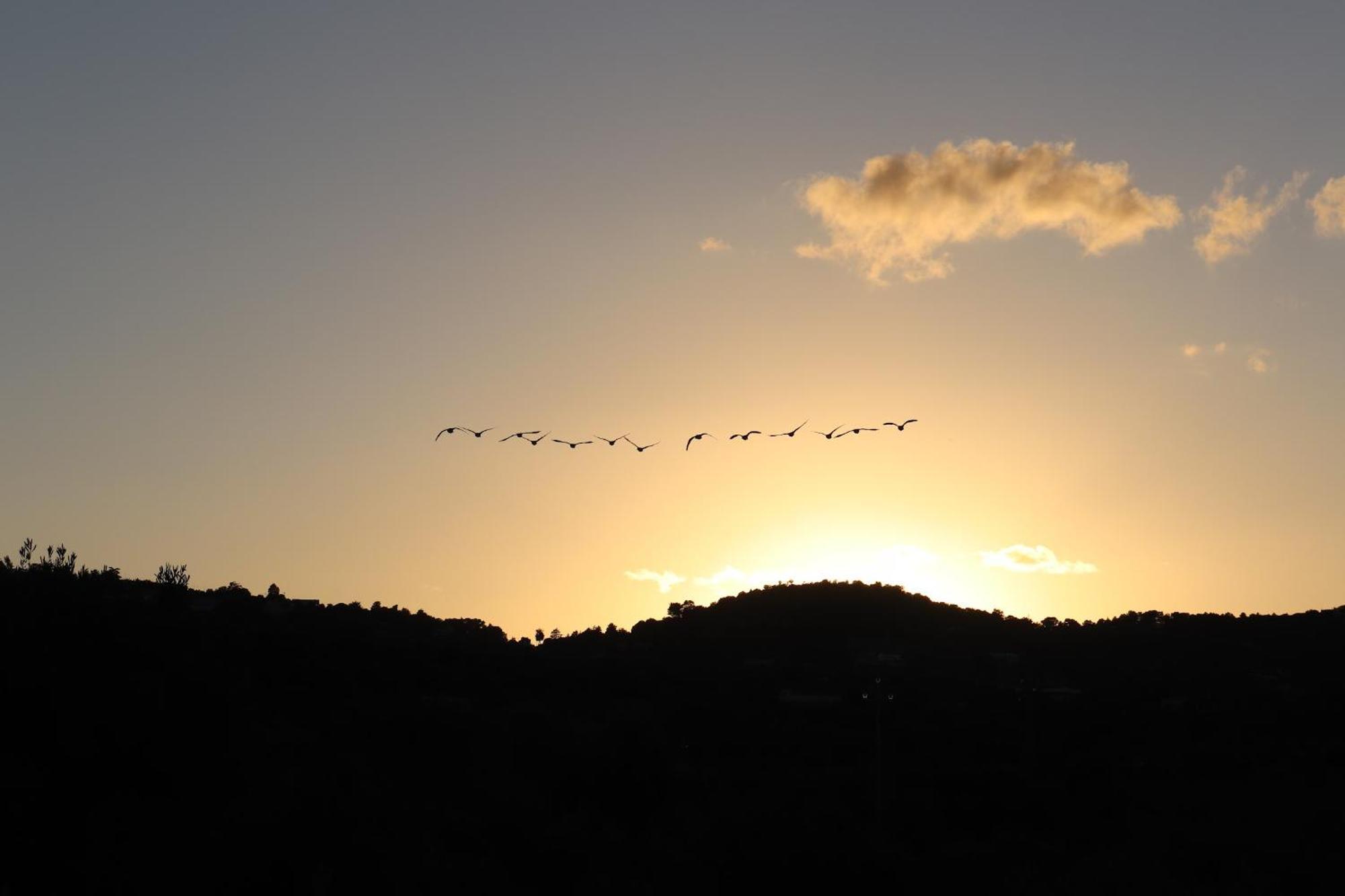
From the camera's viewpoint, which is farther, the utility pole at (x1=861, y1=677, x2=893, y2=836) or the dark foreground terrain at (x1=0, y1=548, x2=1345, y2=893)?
the utility pole at (x1=861, y1=677, x2=893, y2=836)

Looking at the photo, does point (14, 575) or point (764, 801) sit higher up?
point (14, 575)

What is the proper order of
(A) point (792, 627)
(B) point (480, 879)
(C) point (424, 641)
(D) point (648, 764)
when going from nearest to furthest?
1. (B) point (480, 879)
2. (D) point (648, 764)
3. (C) point (424, 641)
4. (A) point (792, 627)

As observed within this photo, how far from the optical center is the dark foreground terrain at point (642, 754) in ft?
118

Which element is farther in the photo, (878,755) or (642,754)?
(642,754)

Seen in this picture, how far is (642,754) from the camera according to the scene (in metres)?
52.6

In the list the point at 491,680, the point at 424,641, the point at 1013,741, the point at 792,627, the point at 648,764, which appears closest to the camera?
the point at 648,764

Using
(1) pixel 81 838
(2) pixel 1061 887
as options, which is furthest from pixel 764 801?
(1) pixel 81 838

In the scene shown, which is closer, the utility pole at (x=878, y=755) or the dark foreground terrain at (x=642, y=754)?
the dark foreground terrain at (x=642, y=754)

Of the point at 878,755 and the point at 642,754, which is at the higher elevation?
the point at 878,755

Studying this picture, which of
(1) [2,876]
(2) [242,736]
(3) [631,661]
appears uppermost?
(3) [631,661]

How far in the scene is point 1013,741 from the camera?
63844 millimetres

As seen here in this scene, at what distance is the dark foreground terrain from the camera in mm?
35875

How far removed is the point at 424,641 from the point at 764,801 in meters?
41.6

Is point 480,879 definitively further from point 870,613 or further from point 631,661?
point 870,613
